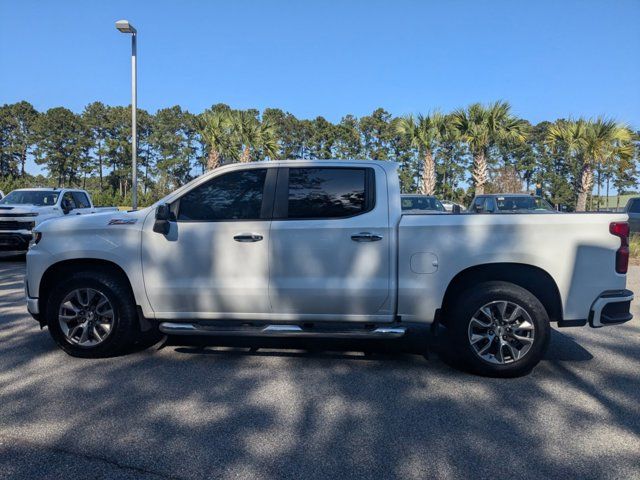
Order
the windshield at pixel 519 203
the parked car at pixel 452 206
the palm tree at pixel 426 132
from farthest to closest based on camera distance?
the palm tree at pixel 426 132, the windshield at pixel 519 203, the parked car at pixel 452 206

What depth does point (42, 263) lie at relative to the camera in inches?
191

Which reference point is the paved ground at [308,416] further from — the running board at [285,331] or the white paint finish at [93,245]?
the white paint finish at [93,245]

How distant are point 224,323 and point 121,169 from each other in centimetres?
7141

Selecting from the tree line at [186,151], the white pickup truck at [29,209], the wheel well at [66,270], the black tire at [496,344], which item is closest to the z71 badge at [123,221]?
the wheel well at [66,270]

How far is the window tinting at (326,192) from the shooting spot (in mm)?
4602

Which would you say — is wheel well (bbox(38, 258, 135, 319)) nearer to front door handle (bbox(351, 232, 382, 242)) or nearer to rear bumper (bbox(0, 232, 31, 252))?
front door handle (bbox(351, 232, 382, 242))

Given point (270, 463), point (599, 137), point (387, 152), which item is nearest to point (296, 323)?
point (270, 463)

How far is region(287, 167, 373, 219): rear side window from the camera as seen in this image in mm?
4598

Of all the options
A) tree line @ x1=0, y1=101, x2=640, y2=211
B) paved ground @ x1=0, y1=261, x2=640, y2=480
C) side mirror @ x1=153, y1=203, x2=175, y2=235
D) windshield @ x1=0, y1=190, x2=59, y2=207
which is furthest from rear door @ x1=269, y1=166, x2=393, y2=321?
tree line @ x1=0, y1=101, x2=640, y2=211

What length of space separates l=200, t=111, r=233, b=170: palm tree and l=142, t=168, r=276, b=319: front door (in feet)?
81.5

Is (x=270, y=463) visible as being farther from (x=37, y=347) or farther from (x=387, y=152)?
(x=387, y=152)

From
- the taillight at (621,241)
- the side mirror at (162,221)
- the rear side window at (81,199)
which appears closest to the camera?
the taillight at (621,241)

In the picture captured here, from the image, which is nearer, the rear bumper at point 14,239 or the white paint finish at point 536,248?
the white paint finish at point 536,248

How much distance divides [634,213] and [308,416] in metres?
16.2
